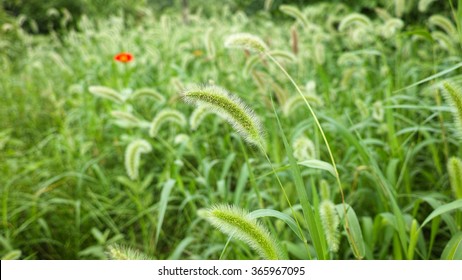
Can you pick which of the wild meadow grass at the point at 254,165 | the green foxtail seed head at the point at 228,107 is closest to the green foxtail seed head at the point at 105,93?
the wild meadow grass at the point at 254,165

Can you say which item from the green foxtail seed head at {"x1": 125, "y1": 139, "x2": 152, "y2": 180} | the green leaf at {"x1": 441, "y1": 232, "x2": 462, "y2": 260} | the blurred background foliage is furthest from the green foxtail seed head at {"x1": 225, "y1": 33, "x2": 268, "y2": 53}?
the blurred background foliage

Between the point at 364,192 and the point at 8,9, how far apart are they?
124 inches

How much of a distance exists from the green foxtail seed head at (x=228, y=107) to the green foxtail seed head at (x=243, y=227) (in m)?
0.13

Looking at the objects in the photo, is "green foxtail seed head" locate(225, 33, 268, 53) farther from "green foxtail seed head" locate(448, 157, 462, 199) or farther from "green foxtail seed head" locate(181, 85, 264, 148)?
"green foxtail seed head" locate(448, 157, 462, 199)

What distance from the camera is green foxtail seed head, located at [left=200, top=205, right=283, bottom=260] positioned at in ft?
1.92

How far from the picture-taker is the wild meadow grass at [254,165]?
0.76 meters

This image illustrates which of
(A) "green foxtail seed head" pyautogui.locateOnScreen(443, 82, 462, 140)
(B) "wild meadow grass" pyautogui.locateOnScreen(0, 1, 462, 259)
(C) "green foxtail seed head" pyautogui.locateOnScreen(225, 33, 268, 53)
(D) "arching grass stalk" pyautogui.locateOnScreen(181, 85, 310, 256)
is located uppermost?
(C) "green foxtail seed head" pyautogui.locateOnScreen(225, 33, 268, 53)

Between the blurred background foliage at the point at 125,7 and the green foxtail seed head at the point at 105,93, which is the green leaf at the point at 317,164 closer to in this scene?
the green foxtail seed head at the point at 105,93

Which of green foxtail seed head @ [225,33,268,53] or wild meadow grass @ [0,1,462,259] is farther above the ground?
green foxtail seed head @ [225,33,268,53]

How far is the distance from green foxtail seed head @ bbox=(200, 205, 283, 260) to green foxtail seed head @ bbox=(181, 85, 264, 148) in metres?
0.13

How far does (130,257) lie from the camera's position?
0.61 m
